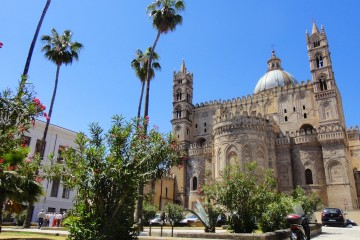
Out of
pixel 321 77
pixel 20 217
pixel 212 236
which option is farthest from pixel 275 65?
pixel 212 236

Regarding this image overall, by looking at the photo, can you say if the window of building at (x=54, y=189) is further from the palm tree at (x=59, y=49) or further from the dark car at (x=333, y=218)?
the dark car at (x=333, y=218)

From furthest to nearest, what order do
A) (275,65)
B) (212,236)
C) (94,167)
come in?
(275,65) → (212,236) → (94,167)

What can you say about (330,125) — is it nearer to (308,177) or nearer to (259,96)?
(308,177)

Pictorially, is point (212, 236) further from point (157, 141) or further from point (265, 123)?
point (265, 123)

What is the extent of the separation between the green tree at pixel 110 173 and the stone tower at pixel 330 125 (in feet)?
106

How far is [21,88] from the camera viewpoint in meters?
10.1

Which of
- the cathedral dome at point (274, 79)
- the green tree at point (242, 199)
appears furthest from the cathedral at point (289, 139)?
the green tree at point (242, 199)

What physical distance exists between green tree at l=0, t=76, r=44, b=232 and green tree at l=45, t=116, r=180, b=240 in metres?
1.54

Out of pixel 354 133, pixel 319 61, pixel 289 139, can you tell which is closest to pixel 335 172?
pixel 289 139

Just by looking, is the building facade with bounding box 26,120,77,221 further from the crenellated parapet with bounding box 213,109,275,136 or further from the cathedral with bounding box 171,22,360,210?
the crenellated parapet with bounding box 213,109,275,136

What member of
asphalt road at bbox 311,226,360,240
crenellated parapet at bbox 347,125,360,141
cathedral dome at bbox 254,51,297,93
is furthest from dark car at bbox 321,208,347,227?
cathedral dome at bbox 254,51,297,93

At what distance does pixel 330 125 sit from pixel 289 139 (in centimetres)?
508

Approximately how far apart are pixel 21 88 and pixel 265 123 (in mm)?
35436

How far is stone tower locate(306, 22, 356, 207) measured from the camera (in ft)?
120
